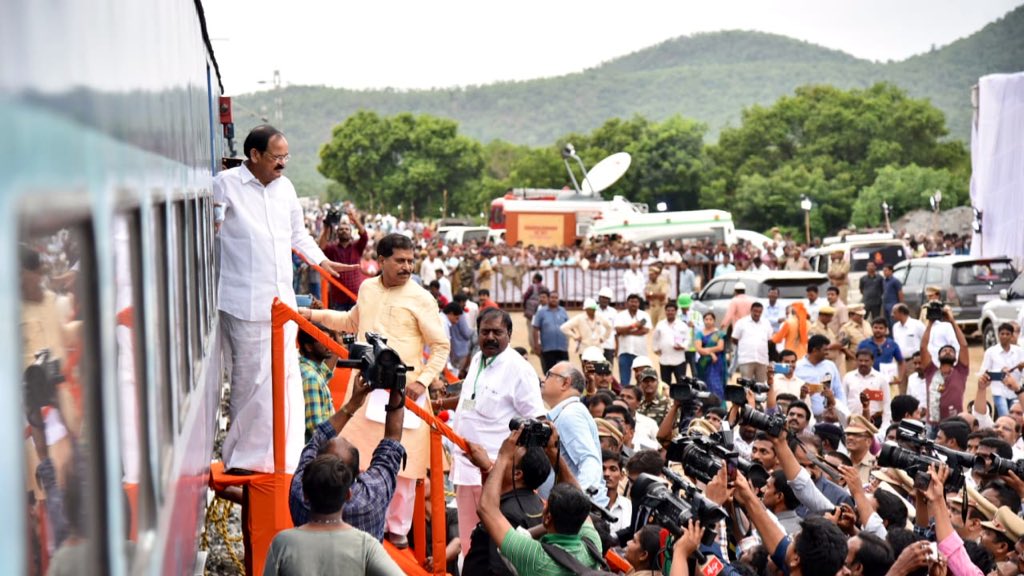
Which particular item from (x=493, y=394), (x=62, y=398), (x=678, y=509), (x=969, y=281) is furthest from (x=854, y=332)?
(x=62, y=398)

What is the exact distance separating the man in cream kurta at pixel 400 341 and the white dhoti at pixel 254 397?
0.34 metres

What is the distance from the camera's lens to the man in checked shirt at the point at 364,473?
14.5ft

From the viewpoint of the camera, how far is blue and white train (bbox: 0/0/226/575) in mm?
1502

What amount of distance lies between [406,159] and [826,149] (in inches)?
1417

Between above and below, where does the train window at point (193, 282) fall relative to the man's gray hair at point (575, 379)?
above

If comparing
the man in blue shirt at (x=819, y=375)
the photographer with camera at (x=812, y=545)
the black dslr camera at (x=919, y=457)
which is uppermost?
the black dslr camera at (x=919, y=457)

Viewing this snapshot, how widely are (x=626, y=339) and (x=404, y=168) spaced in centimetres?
9113

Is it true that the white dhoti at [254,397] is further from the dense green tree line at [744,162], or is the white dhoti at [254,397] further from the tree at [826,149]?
the tree at [826,149]

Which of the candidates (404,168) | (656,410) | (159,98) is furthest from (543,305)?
(404,168)

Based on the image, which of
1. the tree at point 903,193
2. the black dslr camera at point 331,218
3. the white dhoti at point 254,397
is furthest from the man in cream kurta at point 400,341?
the tree at point 903,193

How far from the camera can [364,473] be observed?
477cm

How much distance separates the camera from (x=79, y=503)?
6.54 ft

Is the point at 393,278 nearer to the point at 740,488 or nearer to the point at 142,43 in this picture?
the point at 740,488

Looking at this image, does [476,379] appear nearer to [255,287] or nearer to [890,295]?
[255,287]
